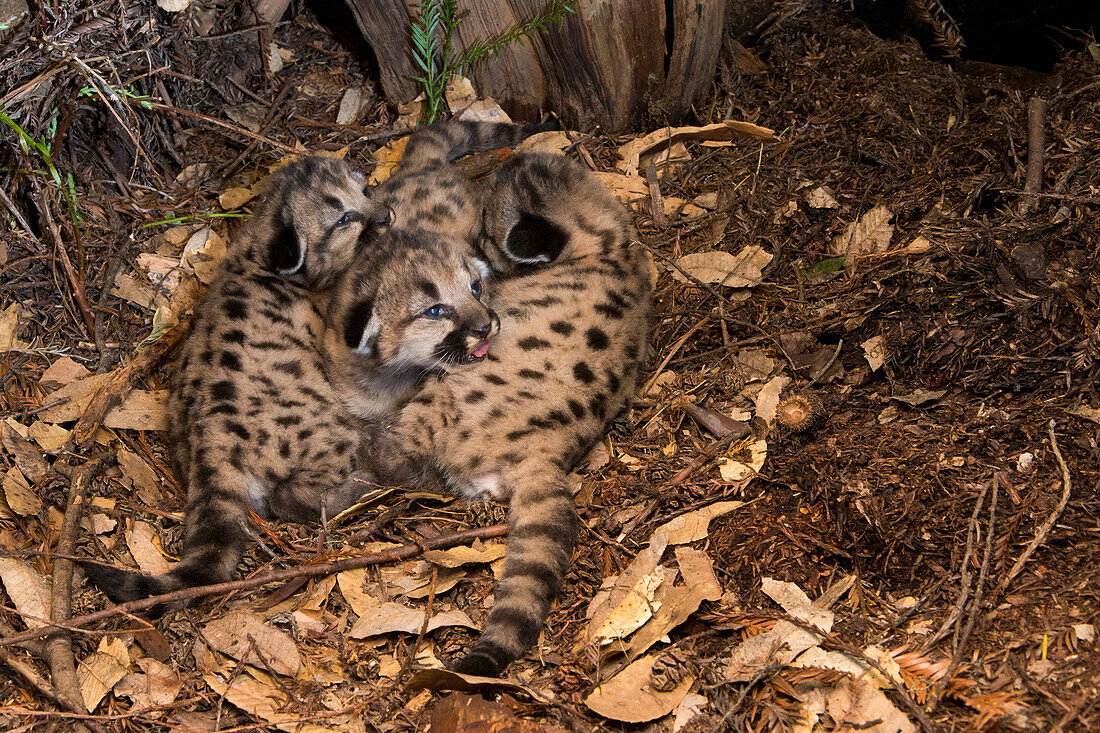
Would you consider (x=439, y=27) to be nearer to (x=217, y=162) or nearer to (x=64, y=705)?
(x=217, y=162)

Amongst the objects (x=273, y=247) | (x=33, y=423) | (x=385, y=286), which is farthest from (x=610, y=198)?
(x=33, y=423)

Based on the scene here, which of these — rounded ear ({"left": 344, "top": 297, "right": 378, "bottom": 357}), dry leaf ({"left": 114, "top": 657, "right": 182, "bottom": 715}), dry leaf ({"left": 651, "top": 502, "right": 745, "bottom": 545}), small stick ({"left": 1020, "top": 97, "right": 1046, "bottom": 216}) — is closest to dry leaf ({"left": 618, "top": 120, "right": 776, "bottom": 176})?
small stick ({"left": 1020, "top": 97, "right": 1046, "bottom": 216})

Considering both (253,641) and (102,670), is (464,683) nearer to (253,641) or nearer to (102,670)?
(253,641)

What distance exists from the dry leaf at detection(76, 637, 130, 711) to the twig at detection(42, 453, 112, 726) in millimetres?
58

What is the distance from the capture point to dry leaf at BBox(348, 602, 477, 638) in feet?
12.2

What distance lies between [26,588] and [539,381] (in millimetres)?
2482

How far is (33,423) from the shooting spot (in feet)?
15.0

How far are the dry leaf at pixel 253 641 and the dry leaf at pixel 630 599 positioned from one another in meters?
1.29

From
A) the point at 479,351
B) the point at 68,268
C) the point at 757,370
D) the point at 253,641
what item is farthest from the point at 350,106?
the point at 253,641

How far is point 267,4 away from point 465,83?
4.52 ft

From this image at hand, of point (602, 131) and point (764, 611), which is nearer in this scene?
point (764, 611)

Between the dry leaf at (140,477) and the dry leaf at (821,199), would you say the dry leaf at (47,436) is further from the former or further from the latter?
the dry leaf at (821,199)

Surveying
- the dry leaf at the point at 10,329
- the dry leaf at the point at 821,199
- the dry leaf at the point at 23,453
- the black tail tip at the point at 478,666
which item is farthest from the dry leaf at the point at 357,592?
the dry leaf at the point at 821,199

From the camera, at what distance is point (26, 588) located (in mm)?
3861
